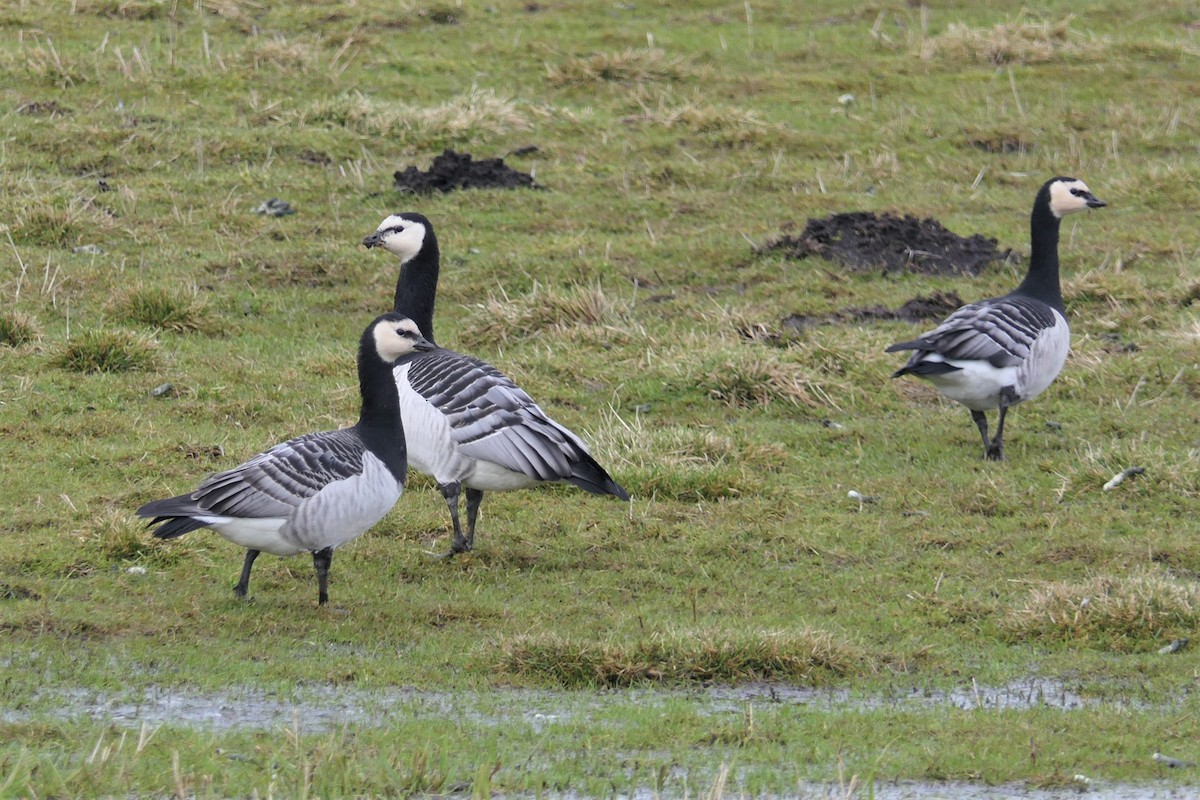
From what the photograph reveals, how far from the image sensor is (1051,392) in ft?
41.9

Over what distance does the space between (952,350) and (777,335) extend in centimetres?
237

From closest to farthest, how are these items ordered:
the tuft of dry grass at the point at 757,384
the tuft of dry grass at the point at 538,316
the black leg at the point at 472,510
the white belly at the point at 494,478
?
1. the white belly at the point at 494,478
2. the black leg at the point at 472,510
3. the tuft of dry grass at the point at 757,384
4. the tuft of dry grass at the point at 538,316

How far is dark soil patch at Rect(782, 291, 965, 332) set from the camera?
13875 mm

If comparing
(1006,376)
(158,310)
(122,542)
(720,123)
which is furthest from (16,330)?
(720,123)

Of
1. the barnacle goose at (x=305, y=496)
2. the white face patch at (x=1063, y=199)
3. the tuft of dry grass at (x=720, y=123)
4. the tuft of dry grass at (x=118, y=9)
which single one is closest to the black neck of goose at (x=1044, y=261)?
the white face patch at (x=1063, y=199)

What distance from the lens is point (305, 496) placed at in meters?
7.91

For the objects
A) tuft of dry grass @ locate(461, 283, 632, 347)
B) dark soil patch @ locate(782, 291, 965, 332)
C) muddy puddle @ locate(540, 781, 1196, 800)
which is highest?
muddy puddle @ locate(540, 781, 1196, 800)

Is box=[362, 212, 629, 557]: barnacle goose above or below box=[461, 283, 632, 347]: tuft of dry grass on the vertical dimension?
above

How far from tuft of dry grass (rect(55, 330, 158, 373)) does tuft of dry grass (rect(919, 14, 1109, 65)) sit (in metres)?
12.7

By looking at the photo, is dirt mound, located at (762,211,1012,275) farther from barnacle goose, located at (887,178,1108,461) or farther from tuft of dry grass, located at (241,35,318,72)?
tuft of dry grass, located at (241,35,318,72)

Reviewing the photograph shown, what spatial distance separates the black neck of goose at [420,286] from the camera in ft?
35.9

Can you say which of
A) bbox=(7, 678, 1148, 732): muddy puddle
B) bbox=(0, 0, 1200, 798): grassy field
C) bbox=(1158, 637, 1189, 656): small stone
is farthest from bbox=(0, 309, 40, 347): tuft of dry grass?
bbox=(1158, 637, 1189, 656): small stone

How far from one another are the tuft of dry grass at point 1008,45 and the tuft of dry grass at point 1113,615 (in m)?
A: 14.1

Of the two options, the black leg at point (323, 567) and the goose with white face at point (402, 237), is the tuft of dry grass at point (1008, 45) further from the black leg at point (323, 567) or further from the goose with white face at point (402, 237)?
the black leg at point (323, 567)
